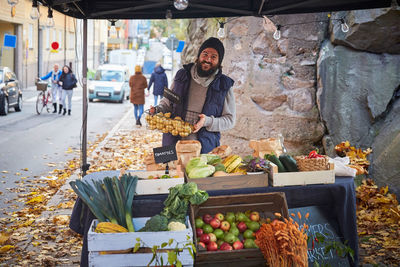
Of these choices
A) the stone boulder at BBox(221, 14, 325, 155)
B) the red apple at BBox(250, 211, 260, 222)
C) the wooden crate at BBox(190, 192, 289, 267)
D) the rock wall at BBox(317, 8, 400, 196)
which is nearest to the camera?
the wooden crate at BBox(190, 192, 289, 267)

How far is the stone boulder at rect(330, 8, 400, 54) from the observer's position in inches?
319

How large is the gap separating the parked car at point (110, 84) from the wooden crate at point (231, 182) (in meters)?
21.6

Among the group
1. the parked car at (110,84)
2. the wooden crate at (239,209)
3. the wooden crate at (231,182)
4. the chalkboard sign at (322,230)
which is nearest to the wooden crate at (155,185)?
the wooden crate at (231,182)

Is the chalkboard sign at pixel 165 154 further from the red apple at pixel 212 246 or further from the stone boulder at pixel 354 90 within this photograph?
the stone boulder at pixel 354 90

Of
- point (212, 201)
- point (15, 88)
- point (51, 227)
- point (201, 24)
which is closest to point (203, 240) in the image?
point (212, 201)

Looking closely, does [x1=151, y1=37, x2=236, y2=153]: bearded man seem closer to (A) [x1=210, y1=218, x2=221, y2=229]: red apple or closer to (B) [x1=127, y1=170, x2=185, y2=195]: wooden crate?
(B) [x1=127, y1=170, x2=185, y2=195]: wooden crate

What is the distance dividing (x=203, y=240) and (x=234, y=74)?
6578mm

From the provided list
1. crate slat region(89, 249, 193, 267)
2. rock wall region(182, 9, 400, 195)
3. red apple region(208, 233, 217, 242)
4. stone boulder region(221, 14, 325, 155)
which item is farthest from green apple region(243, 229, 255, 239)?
stone boulder region(221, 14, 325, 155)

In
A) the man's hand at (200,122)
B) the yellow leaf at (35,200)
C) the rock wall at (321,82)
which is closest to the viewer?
the man's hand at (200,122)

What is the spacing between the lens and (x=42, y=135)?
48.3ft

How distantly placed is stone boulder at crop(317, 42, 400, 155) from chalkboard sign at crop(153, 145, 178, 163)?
5.08 metres

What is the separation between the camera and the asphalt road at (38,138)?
1001 centimetres

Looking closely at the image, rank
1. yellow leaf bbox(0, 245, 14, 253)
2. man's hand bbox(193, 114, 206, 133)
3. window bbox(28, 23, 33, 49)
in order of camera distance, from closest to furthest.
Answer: yellow leaf bbox(0, 245, 14, 253), man's hand bbox(193, 114, 206, 133), window bbox(28, 23, 33, 49)

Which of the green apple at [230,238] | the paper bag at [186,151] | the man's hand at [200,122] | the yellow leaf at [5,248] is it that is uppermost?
the man's hand at [200,122]
